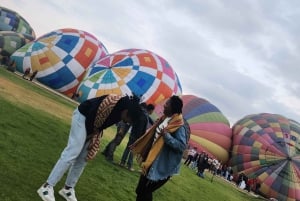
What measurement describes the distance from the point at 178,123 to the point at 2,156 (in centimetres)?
320

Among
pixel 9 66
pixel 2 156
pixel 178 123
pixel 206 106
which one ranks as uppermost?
pixel 206 106

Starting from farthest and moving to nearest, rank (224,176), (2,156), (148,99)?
(224,176) < (148,99) < (2,156)

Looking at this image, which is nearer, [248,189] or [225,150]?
[248,189]

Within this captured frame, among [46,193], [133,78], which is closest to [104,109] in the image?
[46,193]

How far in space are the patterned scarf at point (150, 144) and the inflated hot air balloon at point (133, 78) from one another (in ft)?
55.7

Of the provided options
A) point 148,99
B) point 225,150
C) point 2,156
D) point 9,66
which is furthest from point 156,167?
point 9,66

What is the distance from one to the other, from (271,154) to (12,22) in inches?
1119

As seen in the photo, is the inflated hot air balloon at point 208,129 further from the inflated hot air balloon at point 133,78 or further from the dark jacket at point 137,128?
the dark jacket at point 137,128

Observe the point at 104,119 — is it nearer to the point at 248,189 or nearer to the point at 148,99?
the point at 148,99

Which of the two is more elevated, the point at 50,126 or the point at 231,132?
the point at 231,132

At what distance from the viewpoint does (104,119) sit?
5.52m

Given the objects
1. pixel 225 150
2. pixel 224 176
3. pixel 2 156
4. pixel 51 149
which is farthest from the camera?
pixel 225 150

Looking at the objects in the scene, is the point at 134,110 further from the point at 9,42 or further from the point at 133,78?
the point at 9,42

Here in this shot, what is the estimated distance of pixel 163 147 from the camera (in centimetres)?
526
